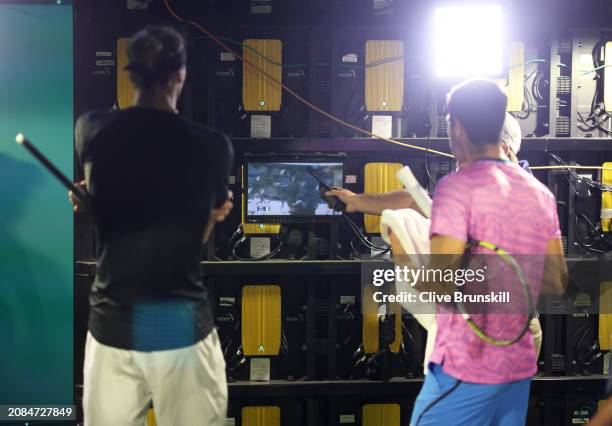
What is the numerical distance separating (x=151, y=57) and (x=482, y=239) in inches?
43.2

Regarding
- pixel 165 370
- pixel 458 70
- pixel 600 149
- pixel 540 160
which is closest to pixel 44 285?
pixel 165 370

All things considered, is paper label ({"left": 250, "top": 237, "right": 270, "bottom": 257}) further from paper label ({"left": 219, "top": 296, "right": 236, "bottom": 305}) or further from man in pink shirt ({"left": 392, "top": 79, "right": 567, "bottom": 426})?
man in pink shirt ({"left": 392, "top": 79, "right": 567, "bottom": 426})

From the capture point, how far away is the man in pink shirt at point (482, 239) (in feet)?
6.66

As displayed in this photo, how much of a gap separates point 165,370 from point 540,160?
2.80m

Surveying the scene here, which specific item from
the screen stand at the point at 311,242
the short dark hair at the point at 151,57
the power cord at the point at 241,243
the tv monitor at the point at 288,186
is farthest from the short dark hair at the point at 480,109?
the power cord at the point at 241,243

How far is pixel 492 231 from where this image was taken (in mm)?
2027

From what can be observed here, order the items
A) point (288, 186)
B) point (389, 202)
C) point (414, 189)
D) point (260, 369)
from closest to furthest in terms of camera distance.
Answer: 1. point (414, 189)
2. point (389, 202)
3. point (288, 186)
4. point (260, 369)

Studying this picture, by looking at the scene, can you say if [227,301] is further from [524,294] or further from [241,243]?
[524,294]

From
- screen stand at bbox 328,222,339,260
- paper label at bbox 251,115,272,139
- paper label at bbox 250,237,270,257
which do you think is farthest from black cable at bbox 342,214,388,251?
paper label at bbox 251,115,272,139

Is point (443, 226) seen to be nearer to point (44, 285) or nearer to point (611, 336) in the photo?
point (611, 336)

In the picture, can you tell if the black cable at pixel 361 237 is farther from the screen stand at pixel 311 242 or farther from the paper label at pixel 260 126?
the paper label at pixel 260 126

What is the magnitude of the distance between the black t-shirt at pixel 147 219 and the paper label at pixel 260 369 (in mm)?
1987

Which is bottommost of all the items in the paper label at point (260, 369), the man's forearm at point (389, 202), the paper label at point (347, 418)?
the paper label at point (347, 418)

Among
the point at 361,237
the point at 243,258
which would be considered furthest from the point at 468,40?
the point at 243,258
